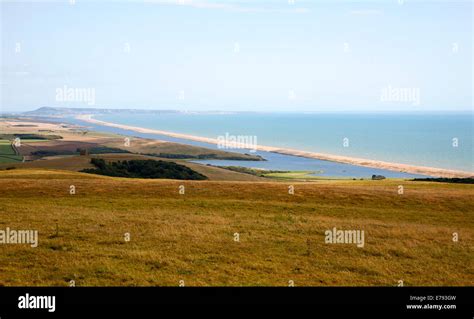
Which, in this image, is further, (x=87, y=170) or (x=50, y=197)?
(x=87, y=170)

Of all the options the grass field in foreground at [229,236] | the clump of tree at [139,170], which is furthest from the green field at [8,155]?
the grass field in foreground at [229,236]

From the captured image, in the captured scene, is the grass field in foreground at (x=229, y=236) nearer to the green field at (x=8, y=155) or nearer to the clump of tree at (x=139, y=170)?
the clump of tree at (x=139, y=170)

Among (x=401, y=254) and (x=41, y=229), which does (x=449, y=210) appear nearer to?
(x=401, y=254)

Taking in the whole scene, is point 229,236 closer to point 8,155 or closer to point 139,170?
point 139,170

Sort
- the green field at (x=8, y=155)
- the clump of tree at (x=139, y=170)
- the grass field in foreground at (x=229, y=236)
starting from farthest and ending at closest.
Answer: the green field at (x=8, y=155)
the clump of tree at (x=139, y=170)
the grass field in foreground at (x=229, y=236)

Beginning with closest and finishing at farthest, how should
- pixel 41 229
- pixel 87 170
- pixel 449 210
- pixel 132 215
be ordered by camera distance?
pixel 41 229 → pixel 132 215 → pixel 449 210 → pixel 87 170
